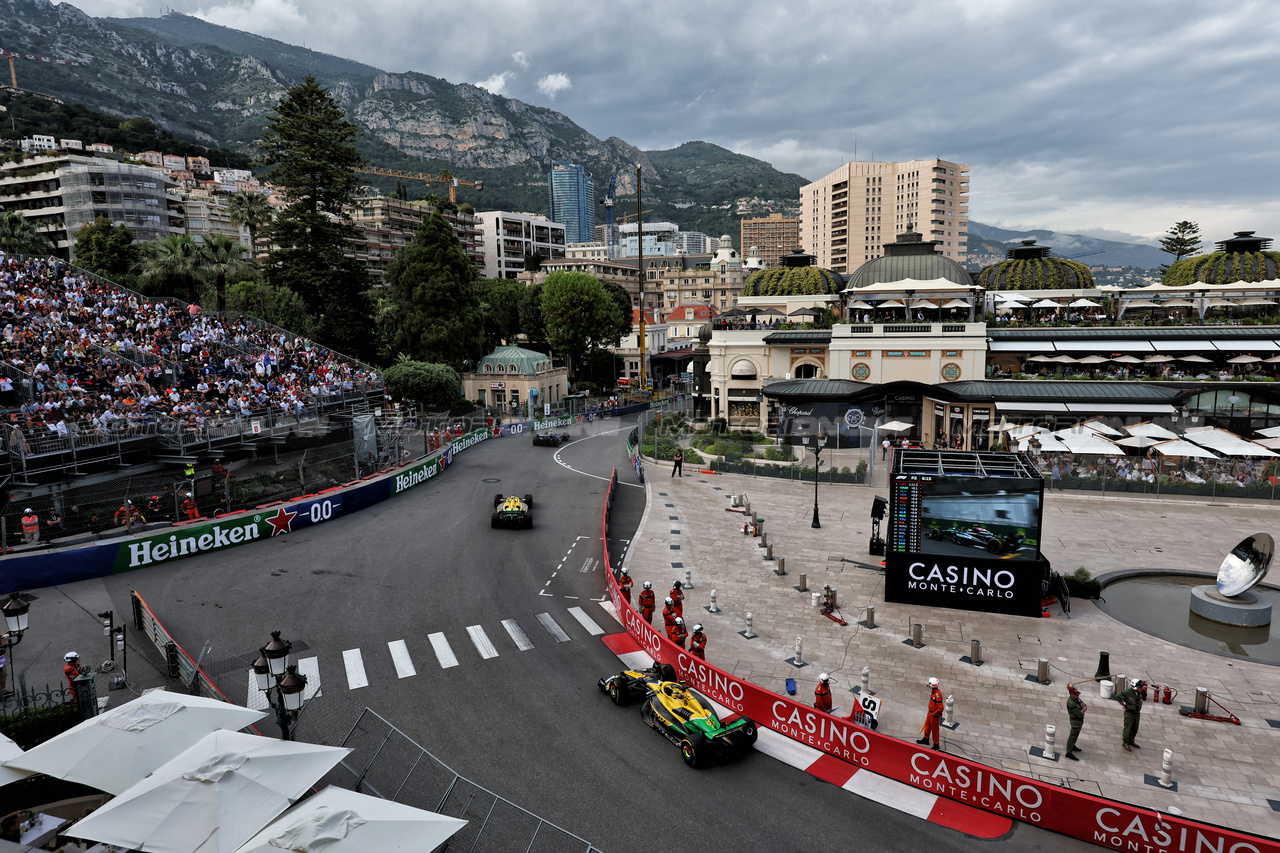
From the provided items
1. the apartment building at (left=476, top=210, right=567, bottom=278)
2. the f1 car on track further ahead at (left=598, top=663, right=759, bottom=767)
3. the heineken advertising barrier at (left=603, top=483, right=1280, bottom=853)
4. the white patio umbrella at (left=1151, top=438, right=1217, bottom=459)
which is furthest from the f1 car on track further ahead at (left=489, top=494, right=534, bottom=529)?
the apartment building at (left=476, top=210, right=567, bottom=278)

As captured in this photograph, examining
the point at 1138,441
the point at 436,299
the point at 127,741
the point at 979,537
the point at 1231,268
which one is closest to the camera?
the point at 127,741

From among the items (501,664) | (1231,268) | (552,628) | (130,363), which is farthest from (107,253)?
(1231,268)

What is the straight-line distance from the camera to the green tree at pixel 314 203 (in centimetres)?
5391

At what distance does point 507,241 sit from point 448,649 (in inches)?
4914

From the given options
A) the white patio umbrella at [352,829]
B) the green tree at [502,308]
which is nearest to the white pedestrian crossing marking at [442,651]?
the white patio umbrella at [352,829]

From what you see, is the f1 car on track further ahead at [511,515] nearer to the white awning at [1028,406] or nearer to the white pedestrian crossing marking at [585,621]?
the white pedestrian crossing marking at [585,621]

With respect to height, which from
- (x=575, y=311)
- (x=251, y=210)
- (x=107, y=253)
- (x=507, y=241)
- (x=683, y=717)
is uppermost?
(x=507, y=241)

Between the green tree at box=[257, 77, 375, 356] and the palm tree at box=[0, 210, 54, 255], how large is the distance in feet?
Answer: 68.1

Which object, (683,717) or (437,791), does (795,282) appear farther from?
(437,791)

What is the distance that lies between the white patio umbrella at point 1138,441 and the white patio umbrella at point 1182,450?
662 mm

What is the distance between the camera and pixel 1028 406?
39.8m

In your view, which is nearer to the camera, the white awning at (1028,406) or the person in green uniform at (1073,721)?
the person in green uniform at (1073,721)

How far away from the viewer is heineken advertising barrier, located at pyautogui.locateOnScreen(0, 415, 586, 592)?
22406mm

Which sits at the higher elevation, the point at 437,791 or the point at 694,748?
the point at 694,748
